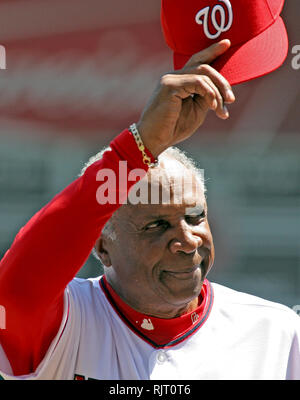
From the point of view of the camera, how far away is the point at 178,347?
2.39 metres

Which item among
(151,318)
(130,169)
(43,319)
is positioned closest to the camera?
(130,169)

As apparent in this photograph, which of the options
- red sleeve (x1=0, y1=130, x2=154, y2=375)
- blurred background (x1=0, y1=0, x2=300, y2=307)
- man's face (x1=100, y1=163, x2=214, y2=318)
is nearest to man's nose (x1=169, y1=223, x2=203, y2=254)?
man's face (x1=100, y1=163, x2=214, y2=318)

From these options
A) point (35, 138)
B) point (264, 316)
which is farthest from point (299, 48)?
point (264, 316)

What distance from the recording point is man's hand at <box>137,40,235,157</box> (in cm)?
172

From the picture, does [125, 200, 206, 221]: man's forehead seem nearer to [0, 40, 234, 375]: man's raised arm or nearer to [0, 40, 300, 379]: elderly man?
[0, 40, 300, 379]: elderly man

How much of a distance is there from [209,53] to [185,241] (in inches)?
28.9

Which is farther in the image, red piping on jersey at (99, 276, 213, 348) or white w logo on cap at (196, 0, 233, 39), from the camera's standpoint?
red piping on jersey at (99, 276, 213, 348)

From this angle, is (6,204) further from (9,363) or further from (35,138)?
(9,363)

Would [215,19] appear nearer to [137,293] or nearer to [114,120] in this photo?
[137,293]

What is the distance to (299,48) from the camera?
4594mm

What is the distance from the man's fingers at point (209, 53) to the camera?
180cm

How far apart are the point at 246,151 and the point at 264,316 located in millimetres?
2446

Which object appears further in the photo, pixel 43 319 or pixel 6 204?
pixel 6 204

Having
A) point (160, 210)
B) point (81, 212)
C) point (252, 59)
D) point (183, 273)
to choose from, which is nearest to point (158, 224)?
point (160, 210)
